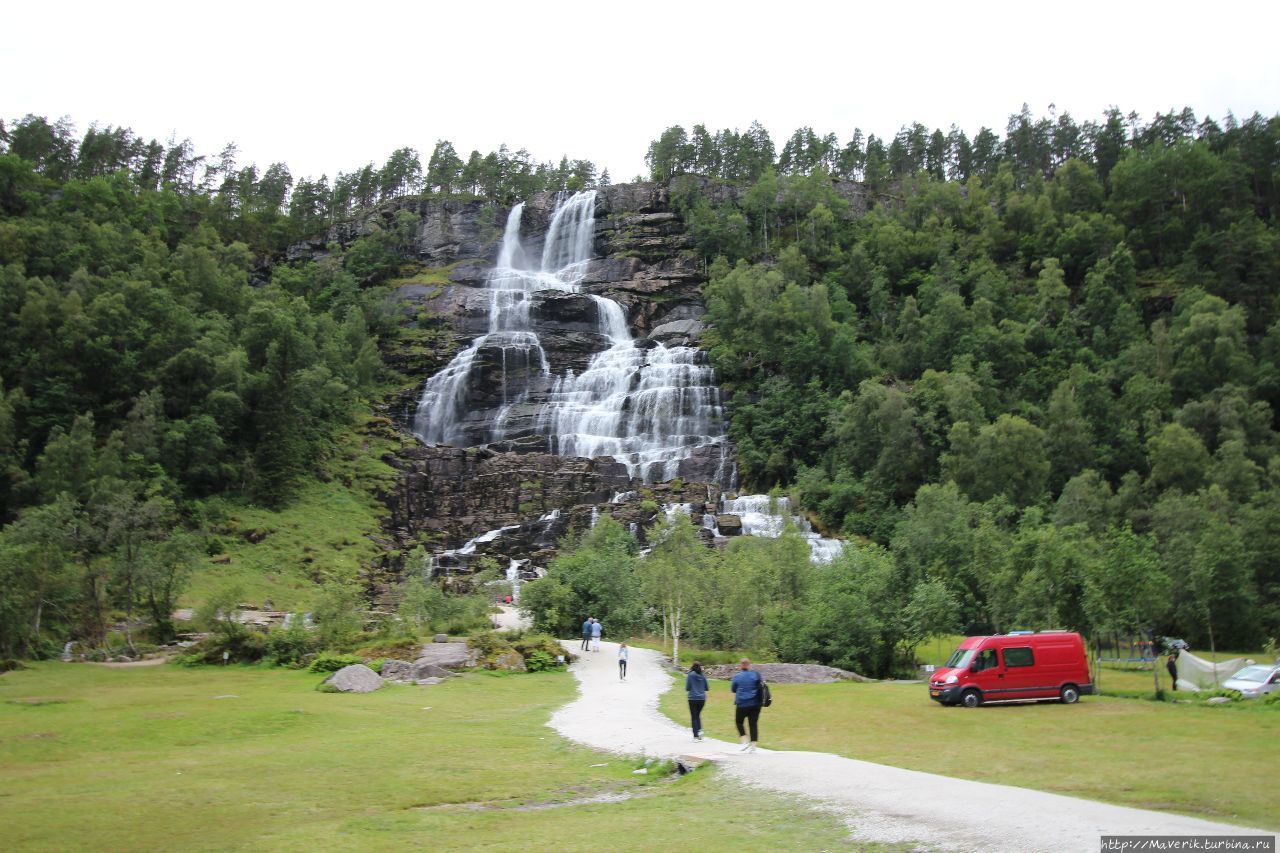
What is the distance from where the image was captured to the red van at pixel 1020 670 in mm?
23812

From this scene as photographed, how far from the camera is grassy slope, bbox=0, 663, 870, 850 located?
9438mm

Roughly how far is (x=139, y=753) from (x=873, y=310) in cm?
8736

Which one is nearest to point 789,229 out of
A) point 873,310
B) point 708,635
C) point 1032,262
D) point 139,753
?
point 873,310

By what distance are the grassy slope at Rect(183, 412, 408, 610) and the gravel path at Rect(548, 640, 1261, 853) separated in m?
33.9

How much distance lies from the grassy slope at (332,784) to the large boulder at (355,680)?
218cm

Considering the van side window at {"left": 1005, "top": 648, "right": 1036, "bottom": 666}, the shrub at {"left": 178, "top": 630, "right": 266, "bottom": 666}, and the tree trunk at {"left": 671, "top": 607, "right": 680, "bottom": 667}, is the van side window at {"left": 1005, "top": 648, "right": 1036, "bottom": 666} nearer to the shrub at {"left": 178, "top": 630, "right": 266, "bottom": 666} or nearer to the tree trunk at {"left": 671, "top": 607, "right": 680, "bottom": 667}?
the tree trunk at {"left": 671, "top": 607, "right": 680, "bottom": 667}

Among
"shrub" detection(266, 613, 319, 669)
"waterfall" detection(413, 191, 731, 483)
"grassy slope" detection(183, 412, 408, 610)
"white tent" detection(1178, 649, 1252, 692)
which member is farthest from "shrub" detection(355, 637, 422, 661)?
"waterfall" detection(413, 191, 731, 483)

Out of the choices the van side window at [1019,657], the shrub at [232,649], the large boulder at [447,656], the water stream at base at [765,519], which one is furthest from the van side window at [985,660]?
the water stream at base at [765,519]

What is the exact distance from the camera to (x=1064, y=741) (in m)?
16.2

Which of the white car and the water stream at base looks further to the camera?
the water stream at base

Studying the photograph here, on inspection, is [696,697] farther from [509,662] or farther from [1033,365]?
[1033,365]

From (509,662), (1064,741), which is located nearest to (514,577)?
(509,662)

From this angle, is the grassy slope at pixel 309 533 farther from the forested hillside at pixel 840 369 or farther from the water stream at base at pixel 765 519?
the water stream at base at pixel 765 519

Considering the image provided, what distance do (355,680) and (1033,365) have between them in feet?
244
